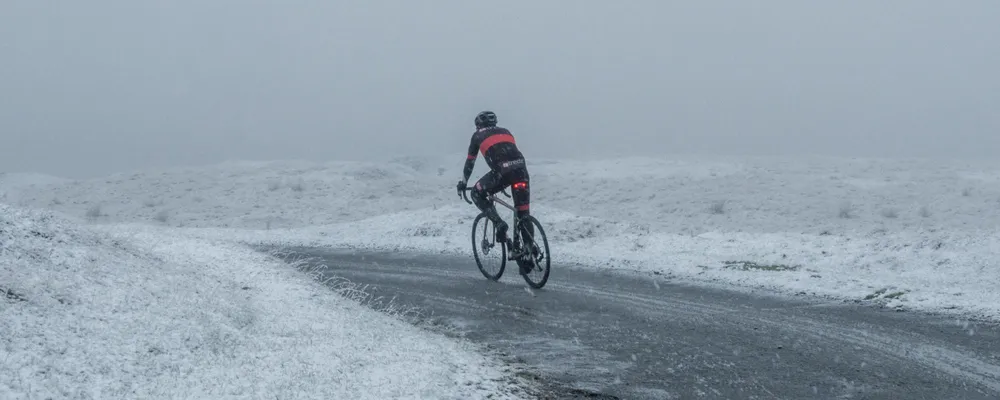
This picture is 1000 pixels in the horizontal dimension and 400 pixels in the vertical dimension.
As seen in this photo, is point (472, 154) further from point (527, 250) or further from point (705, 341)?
point (705, 341)

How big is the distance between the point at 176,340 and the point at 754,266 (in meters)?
9.47

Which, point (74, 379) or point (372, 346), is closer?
point (74, 379)

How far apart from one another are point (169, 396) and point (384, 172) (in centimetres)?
3521

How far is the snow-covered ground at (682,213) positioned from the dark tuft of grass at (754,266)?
3 centimetres

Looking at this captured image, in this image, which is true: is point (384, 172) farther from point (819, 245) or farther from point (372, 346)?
point (372, 346)

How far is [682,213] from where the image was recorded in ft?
81.8

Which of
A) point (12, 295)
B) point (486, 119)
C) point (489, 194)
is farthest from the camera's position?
point (489, 194)

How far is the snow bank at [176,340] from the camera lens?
13.8 ft

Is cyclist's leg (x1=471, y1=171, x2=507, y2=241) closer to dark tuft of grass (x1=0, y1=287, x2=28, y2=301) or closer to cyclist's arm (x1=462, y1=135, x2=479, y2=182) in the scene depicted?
cyclist's arm (x1=462, y1=135, x2=479, y2=182)

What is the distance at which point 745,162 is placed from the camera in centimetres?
3897

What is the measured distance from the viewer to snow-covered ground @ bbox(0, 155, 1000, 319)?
34.7ft

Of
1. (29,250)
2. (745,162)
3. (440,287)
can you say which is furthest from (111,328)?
(745,162)

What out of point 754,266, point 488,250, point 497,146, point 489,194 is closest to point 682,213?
point 754,266

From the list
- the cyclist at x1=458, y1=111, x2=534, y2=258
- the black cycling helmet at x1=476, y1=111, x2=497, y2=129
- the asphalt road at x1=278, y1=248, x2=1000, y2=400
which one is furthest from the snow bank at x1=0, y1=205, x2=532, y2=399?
the black cycling helmet at x1=476, y1=111, x2=497, y2=129
